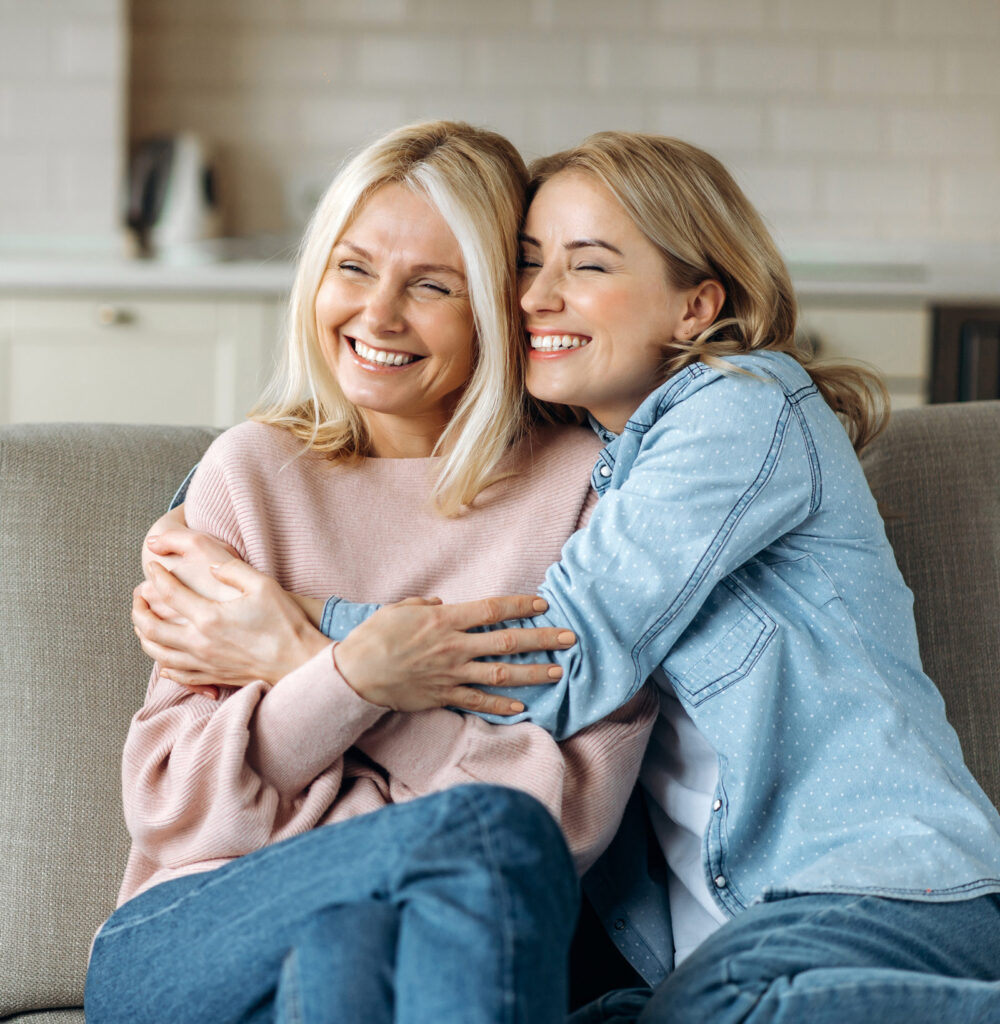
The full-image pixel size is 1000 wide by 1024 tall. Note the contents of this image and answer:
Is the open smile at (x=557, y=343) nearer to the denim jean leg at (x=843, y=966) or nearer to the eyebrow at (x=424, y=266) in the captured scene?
the eyebrow at (x=424, y=266)

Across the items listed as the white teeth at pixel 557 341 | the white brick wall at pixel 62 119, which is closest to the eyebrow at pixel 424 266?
the white teeth at pixel 557 341

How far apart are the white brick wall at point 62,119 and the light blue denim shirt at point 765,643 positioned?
2641 mm

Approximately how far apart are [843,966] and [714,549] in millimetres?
378

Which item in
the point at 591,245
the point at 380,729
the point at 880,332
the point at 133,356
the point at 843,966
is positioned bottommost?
the point at 843,966

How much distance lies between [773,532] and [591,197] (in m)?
0.42

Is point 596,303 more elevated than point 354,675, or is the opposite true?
point 596,303

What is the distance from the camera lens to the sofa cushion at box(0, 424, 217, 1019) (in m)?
1.31

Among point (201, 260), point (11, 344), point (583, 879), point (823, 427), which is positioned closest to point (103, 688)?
point (583, 879)

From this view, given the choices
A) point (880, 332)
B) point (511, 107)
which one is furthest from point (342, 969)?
point (511, 107)

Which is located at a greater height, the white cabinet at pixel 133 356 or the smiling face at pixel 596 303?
the smiling face at pixel 596 303

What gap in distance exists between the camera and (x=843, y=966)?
1021mm

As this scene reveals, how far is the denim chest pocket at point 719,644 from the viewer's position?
3.98ft

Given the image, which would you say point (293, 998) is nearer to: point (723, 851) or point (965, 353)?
point (723, 851)

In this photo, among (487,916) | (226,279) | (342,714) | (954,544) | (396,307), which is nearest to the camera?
(487,916)
